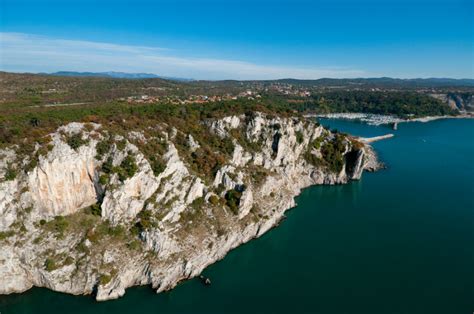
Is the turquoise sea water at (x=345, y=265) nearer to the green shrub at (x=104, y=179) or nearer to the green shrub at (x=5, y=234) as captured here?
the green shrub at (x=5, y=234)

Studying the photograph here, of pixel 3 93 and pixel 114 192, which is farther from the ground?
pixel 3 93

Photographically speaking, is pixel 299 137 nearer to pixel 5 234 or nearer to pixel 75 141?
pixel 75 141

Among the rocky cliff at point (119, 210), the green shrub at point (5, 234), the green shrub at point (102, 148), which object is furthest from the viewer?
the green shrub at point (102, 148)

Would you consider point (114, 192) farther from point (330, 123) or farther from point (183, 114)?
point (330, 123)

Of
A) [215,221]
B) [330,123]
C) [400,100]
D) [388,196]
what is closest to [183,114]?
[215,221]

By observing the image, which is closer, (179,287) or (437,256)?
(179,287)

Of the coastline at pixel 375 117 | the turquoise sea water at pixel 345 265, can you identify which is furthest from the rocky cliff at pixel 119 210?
the coastline at pixel 375 117
